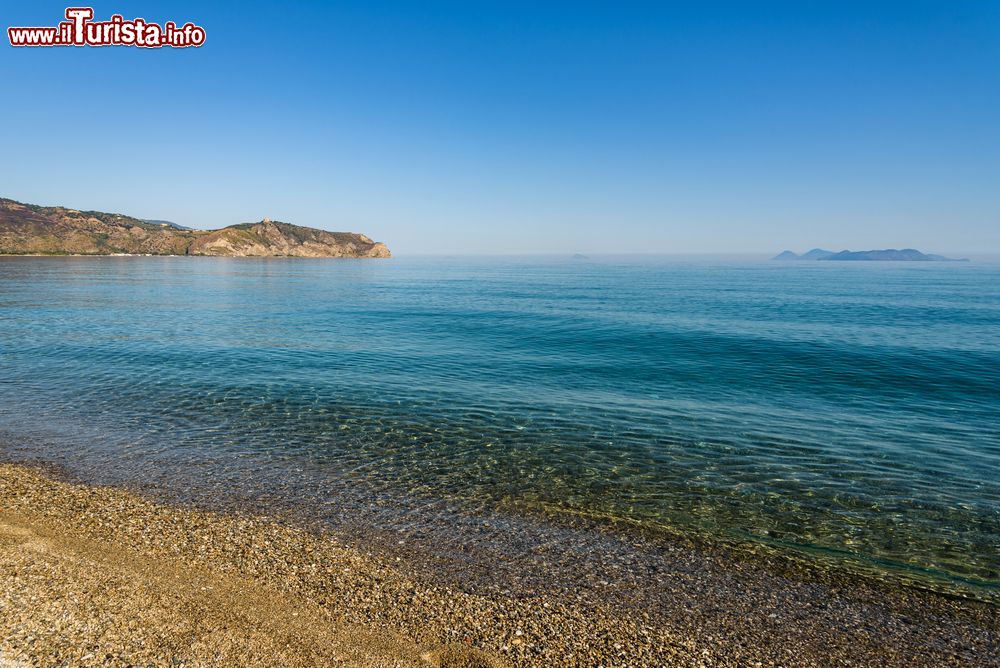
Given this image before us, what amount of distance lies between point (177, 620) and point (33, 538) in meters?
6.09

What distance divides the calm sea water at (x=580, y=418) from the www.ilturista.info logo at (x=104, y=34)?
76.6 ft

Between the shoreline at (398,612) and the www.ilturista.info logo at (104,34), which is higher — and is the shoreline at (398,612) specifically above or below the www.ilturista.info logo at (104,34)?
below

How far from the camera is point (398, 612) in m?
9.98

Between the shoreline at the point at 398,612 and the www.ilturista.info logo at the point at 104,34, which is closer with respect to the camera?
the shoreline at the point at 398,612

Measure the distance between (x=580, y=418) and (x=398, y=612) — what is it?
53.8ft

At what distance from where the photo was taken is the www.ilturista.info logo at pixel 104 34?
3672 cm

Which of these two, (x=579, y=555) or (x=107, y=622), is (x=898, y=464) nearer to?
(x=579, y=555)

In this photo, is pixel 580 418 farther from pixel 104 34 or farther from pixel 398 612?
pixel 104 34

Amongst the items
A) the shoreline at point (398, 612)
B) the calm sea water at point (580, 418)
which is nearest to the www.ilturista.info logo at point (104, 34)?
the calm sea water at point (580, 418)

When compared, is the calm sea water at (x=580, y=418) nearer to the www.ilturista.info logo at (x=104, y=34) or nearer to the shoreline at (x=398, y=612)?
the shoreline at (x=398, y=612)

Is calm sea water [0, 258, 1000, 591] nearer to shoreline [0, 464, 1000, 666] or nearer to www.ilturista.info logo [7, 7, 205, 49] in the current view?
shoreline [0, 464, 1000, 666]

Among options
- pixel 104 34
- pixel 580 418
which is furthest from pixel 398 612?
pixel 104 34

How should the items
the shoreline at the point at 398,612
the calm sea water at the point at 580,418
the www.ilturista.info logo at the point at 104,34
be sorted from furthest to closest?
the www.ilturista.info logo at the point at 104,34 → the calm sea water at the point at 580,418 → the shoreline at the point at 398,612

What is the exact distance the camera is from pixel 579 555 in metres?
12.8
